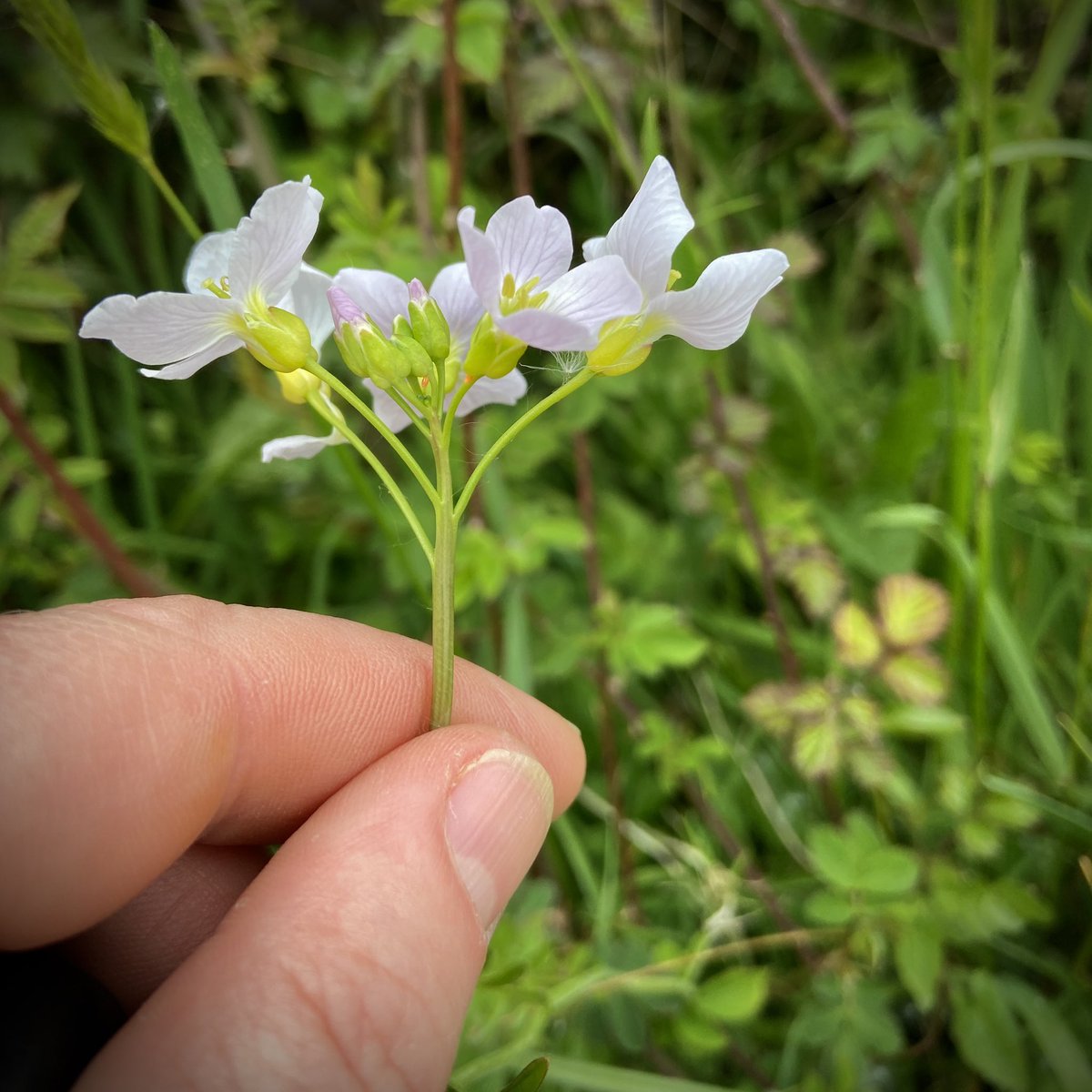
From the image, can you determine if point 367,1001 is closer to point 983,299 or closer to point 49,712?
point 49,712

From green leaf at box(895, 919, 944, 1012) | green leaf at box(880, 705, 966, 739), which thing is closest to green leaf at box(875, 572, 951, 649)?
green leaf at box(880, 705, 966, 739)

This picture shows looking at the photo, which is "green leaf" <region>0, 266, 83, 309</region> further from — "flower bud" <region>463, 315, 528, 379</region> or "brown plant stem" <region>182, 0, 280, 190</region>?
"flower bud" <region>463, 315, 528, 379</region>

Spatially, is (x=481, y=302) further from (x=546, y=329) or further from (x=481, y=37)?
(x=481, y=37)

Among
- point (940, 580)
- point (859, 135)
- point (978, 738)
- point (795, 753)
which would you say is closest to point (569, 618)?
point (795, 753)

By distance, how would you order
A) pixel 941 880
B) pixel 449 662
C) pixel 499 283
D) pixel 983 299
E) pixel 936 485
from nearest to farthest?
pixel 499 283, pixel 449 662, pixel 983 299, pixel 941 880, pixel 936 485

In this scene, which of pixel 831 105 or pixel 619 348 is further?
pixel 831 105

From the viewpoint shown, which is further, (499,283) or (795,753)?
(795,753)

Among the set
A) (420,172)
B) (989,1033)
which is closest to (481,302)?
(420,172)
